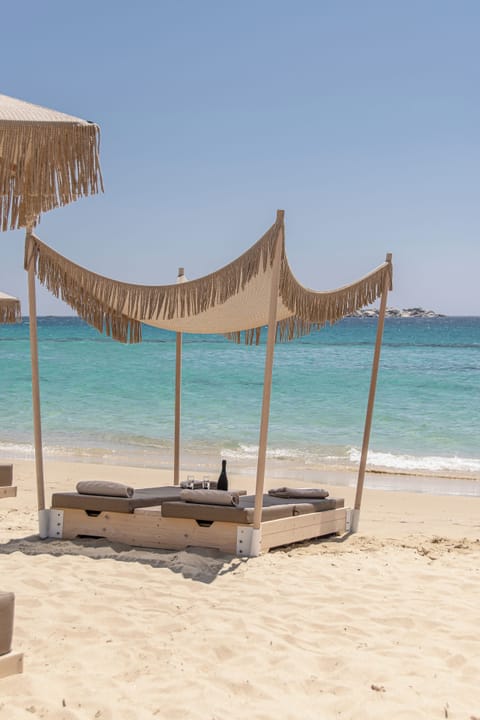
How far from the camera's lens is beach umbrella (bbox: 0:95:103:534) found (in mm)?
3309

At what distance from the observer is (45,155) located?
11.0 feet

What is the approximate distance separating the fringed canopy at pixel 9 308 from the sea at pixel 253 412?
302cm

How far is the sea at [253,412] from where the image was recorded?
40.3 ft

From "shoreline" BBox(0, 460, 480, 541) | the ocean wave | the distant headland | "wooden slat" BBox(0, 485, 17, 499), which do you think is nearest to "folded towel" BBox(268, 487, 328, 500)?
"shoreline" BBox(0, 460, 480, 541)

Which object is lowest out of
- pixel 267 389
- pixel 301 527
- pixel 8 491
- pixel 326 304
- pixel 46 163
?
pixel 8 491

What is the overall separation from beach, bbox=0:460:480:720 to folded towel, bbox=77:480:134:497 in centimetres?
37

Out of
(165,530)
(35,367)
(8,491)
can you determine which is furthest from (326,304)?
(8,491)

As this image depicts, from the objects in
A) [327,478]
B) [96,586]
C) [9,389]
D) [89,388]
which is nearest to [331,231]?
[89,388]

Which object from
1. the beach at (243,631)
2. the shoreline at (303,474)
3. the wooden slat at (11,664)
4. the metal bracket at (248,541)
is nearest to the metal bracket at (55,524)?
the beach at (243,631)

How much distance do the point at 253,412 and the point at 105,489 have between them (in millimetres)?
13218

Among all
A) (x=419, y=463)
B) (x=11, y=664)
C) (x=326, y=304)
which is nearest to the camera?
(x=11, y=664)

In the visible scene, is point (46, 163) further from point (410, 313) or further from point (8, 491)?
point (410, 313)

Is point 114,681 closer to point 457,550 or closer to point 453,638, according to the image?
point 453,638

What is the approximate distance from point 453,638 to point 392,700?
84 centimetres
